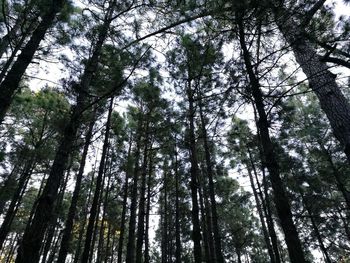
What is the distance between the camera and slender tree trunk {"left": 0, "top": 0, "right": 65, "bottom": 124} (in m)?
3.99

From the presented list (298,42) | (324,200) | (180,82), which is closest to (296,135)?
(324,200)

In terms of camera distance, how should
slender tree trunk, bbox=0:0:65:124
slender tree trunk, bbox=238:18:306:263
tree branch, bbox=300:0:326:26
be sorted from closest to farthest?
slender tree trunk, bbox=238:18:306:263 → slender tree trunk, bbox=0:0:65:124 → tree branch, bbox=300:0:326:26

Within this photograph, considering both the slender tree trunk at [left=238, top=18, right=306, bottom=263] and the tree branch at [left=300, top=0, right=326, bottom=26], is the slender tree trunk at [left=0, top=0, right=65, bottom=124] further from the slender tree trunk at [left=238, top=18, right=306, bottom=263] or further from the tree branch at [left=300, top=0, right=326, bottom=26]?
the tree branch at [left=300, top=0, right=326, bottom=26]

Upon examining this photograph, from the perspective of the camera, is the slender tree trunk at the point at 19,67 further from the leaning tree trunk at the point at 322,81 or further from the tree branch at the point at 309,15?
the tree branch at the point at 309,15

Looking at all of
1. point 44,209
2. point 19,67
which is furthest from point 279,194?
point 19,67

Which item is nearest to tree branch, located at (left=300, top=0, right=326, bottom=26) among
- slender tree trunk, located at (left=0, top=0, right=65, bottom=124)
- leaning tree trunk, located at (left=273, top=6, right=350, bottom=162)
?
leaning tree trunk, located at (left=273, top=6, right=350, bottom=162)

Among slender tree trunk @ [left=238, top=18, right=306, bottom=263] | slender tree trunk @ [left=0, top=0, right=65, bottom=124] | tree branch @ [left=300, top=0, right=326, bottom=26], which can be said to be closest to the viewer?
slender tree trunk @ [left=238, top=18, right=306, bottom=263]

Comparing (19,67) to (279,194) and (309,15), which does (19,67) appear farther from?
(309,15)

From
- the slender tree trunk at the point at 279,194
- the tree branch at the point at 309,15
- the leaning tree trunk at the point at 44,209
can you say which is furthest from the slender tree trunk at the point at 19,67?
the tree branch at the point at 309,15

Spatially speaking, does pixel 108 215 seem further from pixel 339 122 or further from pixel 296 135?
pixel 339 122

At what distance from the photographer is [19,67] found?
173 inches

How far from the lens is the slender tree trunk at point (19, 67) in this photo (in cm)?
399

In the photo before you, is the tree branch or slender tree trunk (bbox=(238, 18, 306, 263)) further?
the tree branch

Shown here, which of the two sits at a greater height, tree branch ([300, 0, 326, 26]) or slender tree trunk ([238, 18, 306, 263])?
tree branch ([300, 0, 326, 26])
